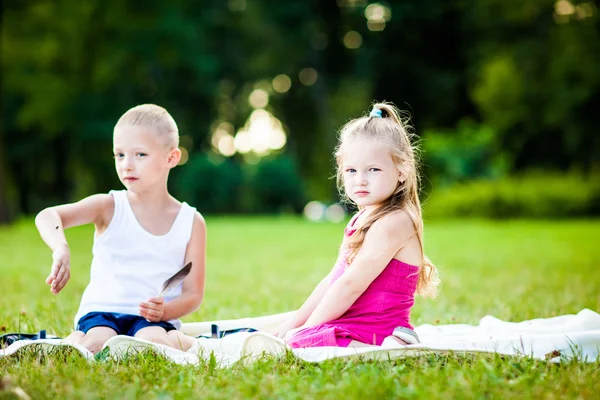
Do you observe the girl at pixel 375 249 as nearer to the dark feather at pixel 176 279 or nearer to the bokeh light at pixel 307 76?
the dark feather at pixel 176 279

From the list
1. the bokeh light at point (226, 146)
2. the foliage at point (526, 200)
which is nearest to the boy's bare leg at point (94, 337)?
the foliage at point (526, 200)

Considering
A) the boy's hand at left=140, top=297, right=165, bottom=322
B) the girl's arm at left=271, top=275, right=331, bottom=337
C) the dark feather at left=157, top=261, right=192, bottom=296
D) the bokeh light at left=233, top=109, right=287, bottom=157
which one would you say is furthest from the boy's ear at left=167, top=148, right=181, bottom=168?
the bokeh light at left=233, top=109, right=287, bottom=157

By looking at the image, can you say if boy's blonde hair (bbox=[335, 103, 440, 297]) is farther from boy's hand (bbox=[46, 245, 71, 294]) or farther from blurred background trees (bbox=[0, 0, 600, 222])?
blurred background trees (bbox=[0, 0, 600, 222])

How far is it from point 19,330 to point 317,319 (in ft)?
5.42

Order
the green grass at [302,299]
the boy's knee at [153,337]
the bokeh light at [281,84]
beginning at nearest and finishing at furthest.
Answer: the green grass at [302,299]
the boy's knee at [153,337]
the bokeh light at [281,84]

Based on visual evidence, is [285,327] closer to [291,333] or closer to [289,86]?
[291,333]

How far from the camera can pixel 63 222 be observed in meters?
3.18

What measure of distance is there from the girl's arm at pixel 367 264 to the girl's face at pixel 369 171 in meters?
0.13

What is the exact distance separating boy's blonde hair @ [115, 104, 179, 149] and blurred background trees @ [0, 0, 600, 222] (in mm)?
13088

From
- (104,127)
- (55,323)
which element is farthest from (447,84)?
(55,323)

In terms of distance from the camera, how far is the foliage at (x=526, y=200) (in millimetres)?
18406

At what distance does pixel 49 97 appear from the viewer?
22.6 metres

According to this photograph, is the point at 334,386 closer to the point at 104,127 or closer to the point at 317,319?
the point at 317,319

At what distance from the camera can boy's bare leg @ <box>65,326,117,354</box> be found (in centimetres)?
304
